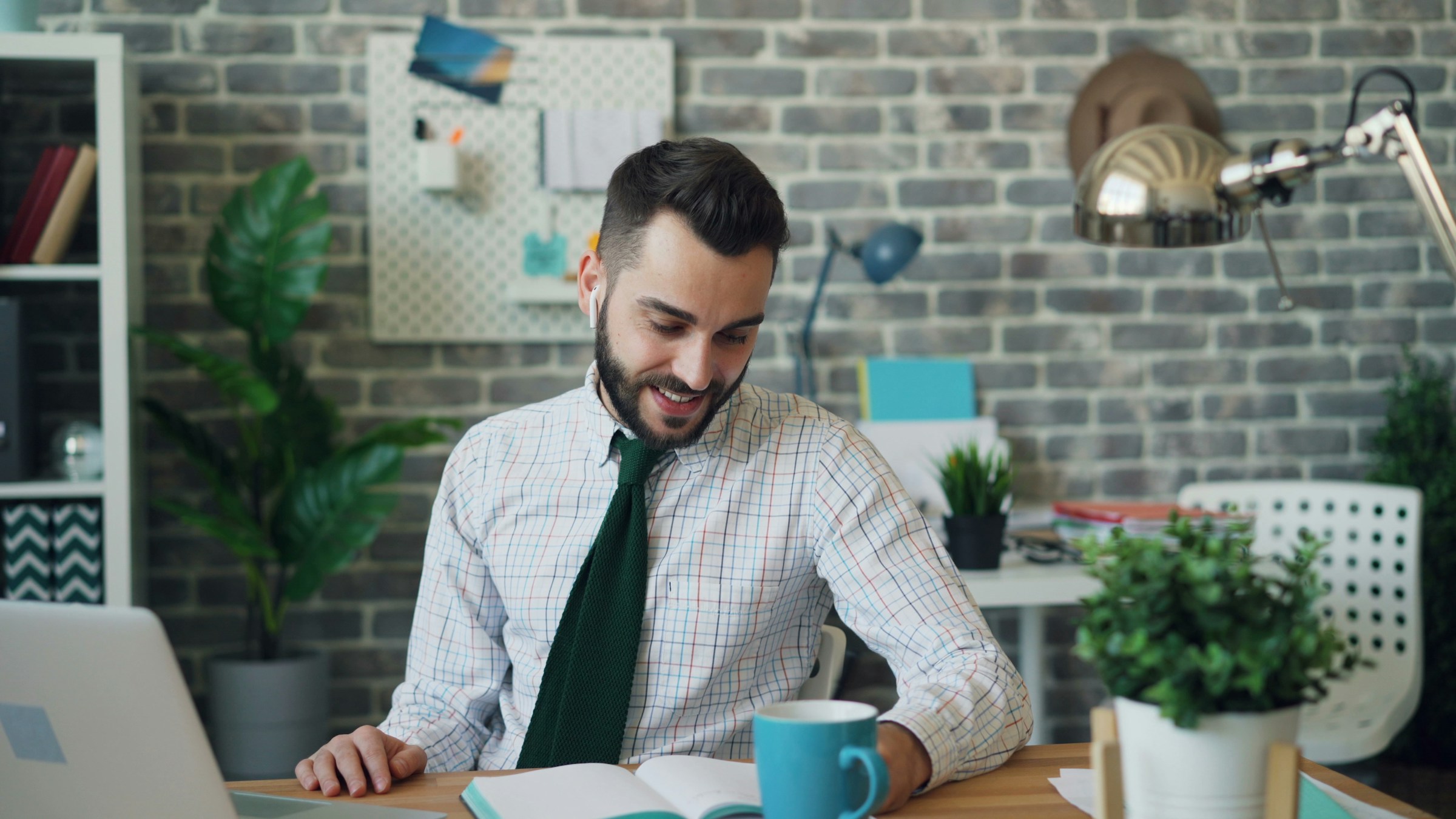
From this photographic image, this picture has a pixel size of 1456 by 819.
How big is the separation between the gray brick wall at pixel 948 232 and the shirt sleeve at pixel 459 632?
4.62ft

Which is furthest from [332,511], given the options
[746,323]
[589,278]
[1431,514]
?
[1431,514]

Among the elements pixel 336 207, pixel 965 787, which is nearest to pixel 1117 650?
pixel 965 787

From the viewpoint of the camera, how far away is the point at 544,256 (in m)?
2.78

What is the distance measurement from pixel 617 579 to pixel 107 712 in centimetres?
59

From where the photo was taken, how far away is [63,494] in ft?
7.94

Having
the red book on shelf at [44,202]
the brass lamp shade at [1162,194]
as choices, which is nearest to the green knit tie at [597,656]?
the brass lamp shade at [1162,194]

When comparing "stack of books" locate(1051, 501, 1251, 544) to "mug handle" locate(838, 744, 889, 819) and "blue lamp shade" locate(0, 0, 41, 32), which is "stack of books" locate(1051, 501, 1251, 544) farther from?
"blue lamp shade" locate(0, 0, 41, 32)

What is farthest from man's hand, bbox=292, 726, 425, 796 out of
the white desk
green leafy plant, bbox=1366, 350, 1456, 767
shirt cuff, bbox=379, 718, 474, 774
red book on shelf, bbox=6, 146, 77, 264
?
green leafy plant, bbox=1366, 350, 1456, 767

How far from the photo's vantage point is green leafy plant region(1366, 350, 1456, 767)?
2785mm

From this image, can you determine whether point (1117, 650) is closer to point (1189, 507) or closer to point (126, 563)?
point (1189, 507)

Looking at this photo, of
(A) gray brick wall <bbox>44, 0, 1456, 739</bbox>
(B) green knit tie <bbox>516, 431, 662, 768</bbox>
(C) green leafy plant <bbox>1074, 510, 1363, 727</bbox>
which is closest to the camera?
(C) green leafy plant <bbox>1074, 510, 1363, 727</bbox>

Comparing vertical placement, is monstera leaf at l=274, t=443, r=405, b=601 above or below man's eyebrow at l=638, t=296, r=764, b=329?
below

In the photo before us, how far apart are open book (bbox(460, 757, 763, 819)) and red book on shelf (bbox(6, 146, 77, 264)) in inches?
78.8

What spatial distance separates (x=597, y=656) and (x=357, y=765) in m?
0.27
